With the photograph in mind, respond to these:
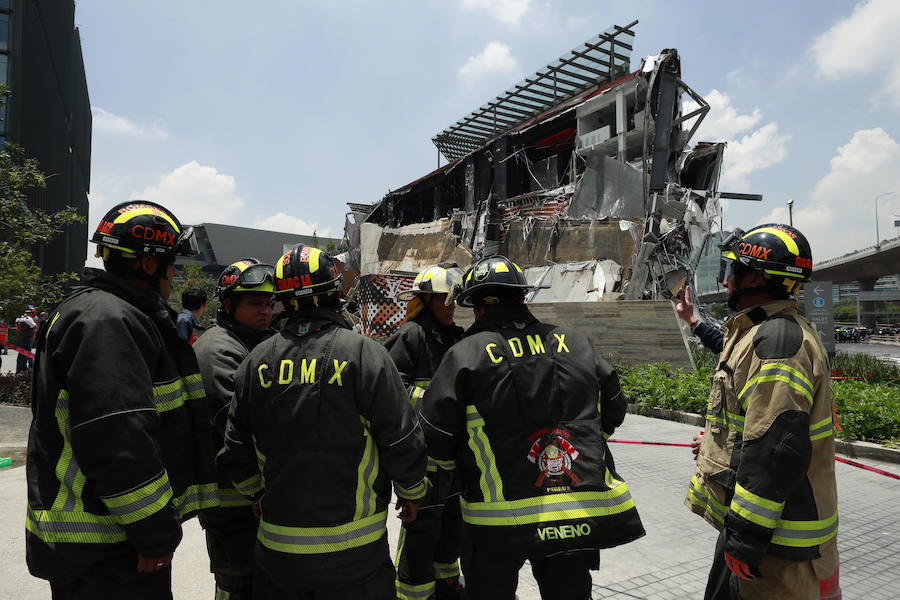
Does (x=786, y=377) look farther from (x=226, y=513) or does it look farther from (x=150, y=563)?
(x=226, y=513)

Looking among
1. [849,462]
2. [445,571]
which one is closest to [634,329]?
[849,462]

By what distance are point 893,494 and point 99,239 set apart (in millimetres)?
6917

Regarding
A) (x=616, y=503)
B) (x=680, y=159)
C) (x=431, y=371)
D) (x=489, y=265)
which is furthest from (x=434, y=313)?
(x=680, y=159)

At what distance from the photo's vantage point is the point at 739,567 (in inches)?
81.2

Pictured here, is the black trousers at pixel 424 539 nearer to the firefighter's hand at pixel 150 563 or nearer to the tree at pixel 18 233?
the firefighter's hand at pixel 150 563

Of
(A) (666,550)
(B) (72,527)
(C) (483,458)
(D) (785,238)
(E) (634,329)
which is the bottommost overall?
(A) (666,550)

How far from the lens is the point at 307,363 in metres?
2.19

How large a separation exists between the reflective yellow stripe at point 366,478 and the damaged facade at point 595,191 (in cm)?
1775

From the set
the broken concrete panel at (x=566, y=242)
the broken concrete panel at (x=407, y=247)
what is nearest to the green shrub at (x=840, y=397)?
the broken concrete panel at (x=566, y=242)

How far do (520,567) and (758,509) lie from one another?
1004 millimetres

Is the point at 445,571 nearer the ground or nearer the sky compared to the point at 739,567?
nearer the ground

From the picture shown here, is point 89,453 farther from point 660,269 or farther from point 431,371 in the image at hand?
point 660,269

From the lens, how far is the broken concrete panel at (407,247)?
3016cm

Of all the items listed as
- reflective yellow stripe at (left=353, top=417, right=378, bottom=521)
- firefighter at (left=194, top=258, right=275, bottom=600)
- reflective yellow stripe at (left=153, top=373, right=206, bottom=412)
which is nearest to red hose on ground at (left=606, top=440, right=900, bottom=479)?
reflective yellow stripe at (left=353, top=417, right=378, bottom=521)
